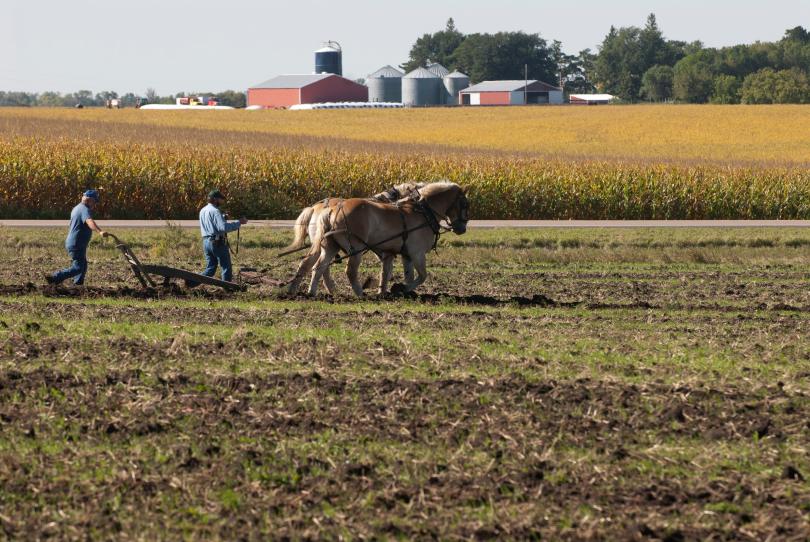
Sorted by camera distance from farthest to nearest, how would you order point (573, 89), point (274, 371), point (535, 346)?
point (573, 89) < point (535, 346) < point (274, 371)

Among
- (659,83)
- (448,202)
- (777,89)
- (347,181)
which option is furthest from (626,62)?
(448,202)

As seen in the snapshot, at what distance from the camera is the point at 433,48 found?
182750mm

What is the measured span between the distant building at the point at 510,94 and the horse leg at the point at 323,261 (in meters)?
116

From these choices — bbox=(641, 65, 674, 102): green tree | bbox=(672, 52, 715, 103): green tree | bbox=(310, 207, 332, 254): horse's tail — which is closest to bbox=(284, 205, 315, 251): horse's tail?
bbox=(310, 207, 332, 254): horse's tail

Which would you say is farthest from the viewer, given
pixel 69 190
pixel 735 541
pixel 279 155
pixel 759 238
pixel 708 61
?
pixel 708 61

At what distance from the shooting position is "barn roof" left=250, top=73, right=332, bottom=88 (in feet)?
397

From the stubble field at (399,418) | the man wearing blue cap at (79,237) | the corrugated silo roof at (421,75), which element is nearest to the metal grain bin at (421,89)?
the corrugated silo roof at (421,75)

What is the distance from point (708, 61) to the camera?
152375 mm

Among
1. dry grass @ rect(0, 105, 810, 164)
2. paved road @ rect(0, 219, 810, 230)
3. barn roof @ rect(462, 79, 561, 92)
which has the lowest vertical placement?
paved road @ rect(0, 219, 810, 230)

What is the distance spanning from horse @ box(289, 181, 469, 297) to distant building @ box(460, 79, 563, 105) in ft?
377

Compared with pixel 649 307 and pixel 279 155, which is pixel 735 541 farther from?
pixel 279 155

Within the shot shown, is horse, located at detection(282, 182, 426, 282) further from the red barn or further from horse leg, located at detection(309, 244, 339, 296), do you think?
the red barn

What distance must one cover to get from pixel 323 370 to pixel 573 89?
16287 centimetres

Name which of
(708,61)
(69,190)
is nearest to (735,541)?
(69,190)
